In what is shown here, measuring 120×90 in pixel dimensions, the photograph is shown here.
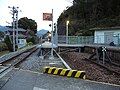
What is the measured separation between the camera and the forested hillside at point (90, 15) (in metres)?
72.0

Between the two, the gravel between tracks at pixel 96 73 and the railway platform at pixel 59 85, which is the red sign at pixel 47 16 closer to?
the gravel between tracks at pixel 96 73

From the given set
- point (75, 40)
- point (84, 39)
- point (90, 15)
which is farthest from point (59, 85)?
point (90, 15)

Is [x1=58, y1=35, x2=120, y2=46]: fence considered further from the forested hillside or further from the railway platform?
the railway platform

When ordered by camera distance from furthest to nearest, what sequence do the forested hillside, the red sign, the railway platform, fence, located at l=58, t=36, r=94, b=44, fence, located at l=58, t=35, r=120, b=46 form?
1. the forested hillside
2. fence, located at l=58, t=36, r=94, b=44
3. fence, located at l=58, t=35, r=120, b=46
4. the red sign
5. the railway platform

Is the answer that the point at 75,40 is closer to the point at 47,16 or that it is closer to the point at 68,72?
the point at 47,16

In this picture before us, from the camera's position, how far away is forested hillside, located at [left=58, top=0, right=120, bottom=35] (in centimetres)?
7200

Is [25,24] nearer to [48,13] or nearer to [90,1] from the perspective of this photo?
[90,1]

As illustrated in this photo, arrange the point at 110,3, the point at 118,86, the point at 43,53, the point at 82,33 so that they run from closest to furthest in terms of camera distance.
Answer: the point at 118,86 < the point at 43,53 < the point at 82,33 < the point at 110,3

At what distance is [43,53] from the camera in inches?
1566

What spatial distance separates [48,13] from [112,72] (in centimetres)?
1166

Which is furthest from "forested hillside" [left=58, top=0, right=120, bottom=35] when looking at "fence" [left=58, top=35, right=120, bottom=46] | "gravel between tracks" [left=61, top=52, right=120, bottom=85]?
"gravel between tracks" [left=61, top=52, right=120, bottom=85]

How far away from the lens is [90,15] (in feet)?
273

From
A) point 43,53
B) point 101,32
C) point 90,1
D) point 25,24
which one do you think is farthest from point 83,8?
point 25,24

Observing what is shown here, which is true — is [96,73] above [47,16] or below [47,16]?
below
